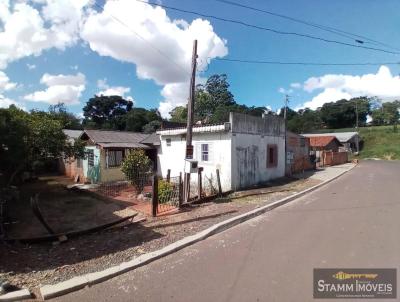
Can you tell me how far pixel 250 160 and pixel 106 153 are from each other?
9069 mm

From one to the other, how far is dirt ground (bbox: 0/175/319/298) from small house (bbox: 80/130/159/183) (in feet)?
34.0

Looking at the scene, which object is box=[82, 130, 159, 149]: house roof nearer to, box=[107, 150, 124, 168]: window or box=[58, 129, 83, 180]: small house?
box=[107, 150, 124, 168]: window

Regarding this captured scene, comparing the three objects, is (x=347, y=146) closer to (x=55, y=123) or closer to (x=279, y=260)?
(x=55, y=123)

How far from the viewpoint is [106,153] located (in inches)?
821

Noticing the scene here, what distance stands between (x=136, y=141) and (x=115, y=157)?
281 cm

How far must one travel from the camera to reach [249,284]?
201 inches

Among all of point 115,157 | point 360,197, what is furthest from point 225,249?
point 115,157

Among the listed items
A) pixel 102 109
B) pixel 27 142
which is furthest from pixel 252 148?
pixel 102 109

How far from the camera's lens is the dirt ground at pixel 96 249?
5.79 meters

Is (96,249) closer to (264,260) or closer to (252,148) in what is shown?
(264,260)

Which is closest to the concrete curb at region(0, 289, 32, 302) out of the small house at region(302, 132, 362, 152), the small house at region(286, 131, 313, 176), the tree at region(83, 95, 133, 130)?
the small house at region(286, 131, 313, 176)

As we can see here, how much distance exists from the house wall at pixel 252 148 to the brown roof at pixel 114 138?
7.09m

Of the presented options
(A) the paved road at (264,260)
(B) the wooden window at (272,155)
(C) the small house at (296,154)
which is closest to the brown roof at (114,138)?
(B) the wooden window at (272,155)

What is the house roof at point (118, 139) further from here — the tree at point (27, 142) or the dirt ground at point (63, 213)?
the dirt ground at point (63, 213)
